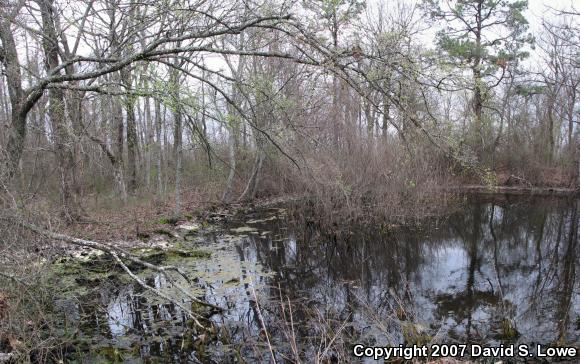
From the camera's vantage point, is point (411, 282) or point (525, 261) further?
point (525, 261)

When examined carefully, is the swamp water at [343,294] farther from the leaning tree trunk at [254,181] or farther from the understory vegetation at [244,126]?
the leaning tree trunk at [254,181]

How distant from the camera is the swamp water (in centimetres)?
527

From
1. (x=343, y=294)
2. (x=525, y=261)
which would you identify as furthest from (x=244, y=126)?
(x=525, y=261)

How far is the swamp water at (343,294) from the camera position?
5.27m

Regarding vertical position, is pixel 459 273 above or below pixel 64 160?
below

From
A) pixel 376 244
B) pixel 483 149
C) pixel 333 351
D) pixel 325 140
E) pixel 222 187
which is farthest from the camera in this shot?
pixel 483 149

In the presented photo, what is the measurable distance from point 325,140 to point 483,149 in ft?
37.8

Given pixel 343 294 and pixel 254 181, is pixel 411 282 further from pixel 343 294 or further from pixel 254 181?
pixel 254 181

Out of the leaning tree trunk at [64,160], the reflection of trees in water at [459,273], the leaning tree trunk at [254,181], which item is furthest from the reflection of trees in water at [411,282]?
the leaning tree trunk at [64,160]

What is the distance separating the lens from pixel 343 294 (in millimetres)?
7203

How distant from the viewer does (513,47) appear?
21.8 meters

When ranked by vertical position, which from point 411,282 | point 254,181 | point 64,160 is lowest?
point 411,282

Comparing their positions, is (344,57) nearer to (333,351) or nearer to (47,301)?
(333,351)

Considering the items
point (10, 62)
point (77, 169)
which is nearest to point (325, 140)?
point (77, 169)
